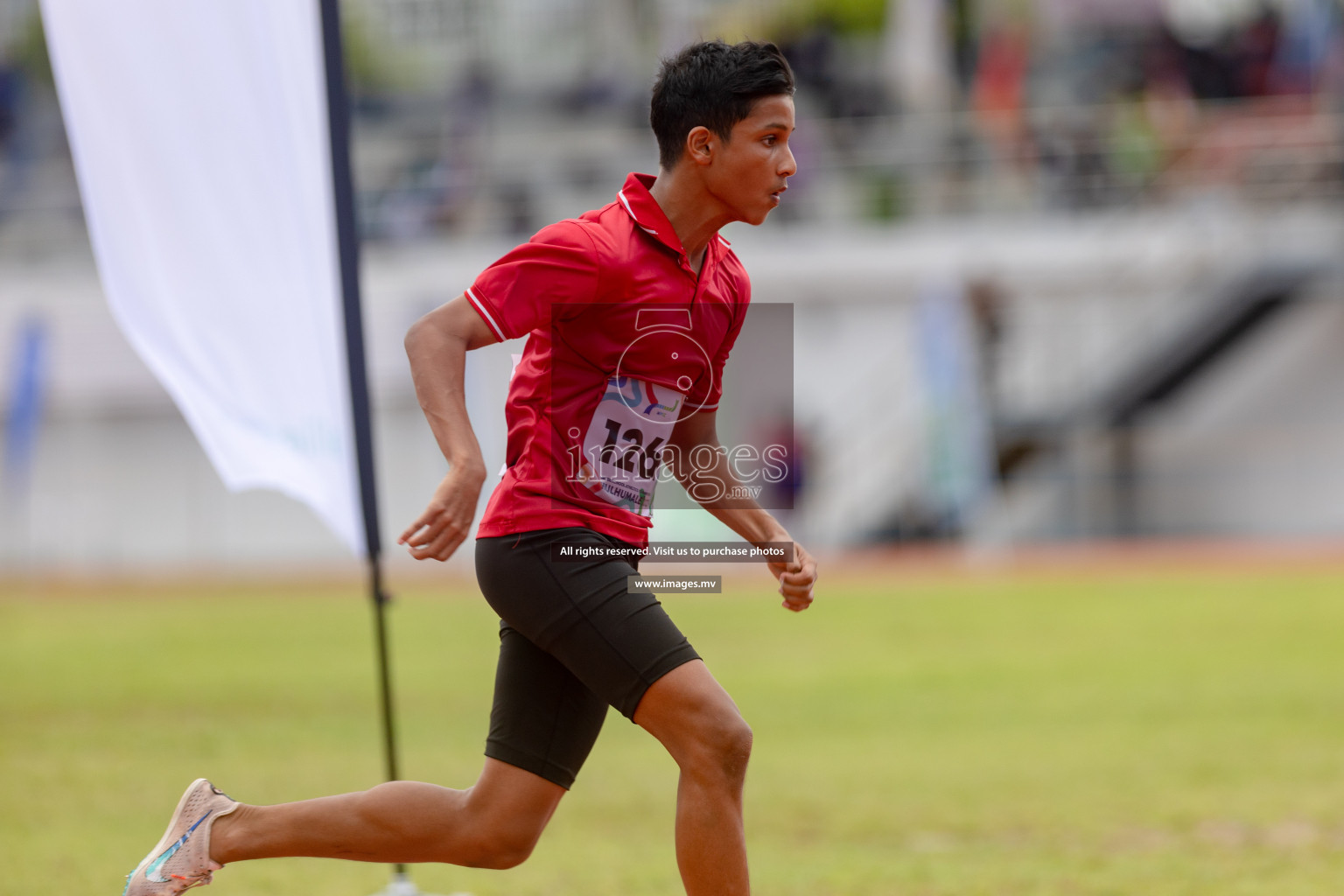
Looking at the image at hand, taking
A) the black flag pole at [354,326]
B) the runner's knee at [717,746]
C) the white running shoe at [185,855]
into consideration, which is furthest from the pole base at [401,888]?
the runner's knee at [717,746]

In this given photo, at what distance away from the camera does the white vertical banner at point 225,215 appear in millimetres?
4312

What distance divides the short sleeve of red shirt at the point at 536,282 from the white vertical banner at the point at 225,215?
1.19m

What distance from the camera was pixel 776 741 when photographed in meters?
8.92

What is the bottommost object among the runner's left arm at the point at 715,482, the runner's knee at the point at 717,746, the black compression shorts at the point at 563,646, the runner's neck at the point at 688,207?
the runner's knee at the point at 717,746

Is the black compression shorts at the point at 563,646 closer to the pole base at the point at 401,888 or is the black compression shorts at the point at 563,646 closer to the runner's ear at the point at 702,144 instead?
the runner's ear at the point at 702,144

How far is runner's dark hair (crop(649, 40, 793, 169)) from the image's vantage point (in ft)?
11.7

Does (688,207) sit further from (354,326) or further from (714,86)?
(354,326)

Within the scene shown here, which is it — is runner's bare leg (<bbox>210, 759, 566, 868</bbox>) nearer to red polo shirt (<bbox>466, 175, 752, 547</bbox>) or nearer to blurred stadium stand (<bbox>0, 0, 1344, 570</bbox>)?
Result: red polo shirt (<bbox>466, 175, 752, 547</bbox>)

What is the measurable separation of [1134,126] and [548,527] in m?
20.9

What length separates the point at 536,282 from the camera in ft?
11.4

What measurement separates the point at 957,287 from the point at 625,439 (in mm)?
18679

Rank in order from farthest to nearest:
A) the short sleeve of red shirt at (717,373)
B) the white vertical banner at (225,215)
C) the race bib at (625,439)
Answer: the white vertical banner at (225,215) → the short sleeve of red shirt at (717,373) → the race bib at (625,439)

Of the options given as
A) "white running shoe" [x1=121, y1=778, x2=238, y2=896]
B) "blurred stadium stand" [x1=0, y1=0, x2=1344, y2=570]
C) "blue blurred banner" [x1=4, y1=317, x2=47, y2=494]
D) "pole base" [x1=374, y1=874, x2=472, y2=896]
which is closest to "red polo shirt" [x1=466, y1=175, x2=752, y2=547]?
"white running shoe" [x1=121, y1=778, x2=238, y2=896]

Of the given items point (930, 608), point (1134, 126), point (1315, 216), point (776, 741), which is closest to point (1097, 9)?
point (1134, 126)
